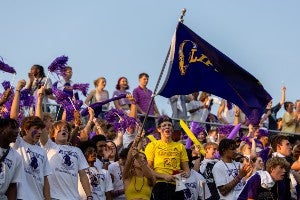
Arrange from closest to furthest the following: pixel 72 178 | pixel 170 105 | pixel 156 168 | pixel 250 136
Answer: pixel 72 178 < pixel 156 168 < pixel 250 136 < pixel 170 105

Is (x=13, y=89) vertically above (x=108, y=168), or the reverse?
(x=13, y=89)

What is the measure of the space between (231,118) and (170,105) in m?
1.91

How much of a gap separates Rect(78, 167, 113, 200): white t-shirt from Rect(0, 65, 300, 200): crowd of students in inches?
0.6

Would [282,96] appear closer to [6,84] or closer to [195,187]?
[195,187]

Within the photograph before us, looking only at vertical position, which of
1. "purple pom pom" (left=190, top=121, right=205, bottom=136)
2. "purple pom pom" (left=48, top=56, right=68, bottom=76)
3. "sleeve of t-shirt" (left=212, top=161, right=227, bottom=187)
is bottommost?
"sleeve of t-shirt" (left=212, top=161, right=227, bottom=187)

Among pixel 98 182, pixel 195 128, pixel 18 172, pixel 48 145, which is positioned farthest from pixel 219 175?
pixel 18 172

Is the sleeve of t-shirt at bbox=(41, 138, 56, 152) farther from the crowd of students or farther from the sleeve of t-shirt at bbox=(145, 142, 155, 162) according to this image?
the sleeve of t-shirt at bbox=(145, 142, 155, 162)

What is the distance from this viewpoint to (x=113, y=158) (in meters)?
16.6

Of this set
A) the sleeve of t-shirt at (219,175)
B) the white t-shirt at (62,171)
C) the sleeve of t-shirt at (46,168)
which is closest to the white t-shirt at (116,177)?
the sleeve of t-shirt at (219,175)

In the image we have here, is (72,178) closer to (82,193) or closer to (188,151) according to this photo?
(82,193)

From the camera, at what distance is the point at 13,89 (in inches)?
591

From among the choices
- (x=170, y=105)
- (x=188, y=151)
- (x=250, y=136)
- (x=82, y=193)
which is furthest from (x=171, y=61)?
(x=170, y=105)

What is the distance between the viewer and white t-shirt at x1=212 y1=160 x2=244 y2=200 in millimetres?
16688

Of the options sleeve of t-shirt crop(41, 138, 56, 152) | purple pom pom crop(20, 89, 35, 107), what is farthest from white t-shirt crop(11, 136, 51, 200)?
purple pom pom crop(20, 89, 35, 107)
